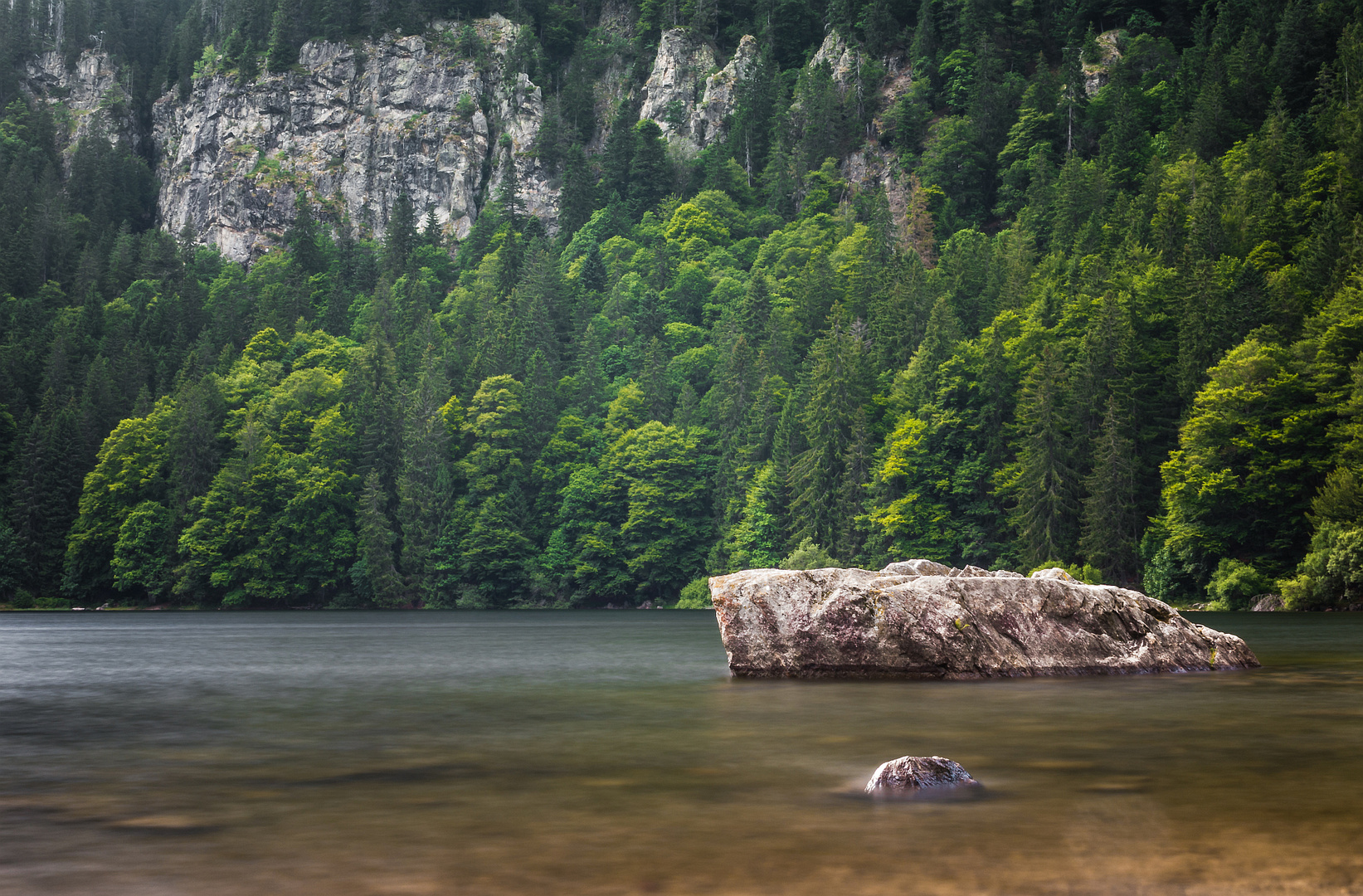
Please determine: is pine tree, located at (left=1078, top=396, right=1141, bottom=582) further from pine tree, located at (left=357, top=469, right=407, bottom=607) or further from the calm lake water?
pine tree, located at (left=357, top=469, right=407, bottom=607)

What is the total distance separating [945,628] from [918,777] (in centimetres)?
Answer: 1196

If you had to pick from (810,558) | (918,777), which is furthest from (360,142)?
(918,777)

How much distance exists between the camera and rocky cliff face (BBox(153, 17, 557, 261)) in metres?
184

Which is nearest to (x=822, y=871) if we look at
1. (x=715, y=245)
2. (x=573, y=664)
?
(x=573, y=664)

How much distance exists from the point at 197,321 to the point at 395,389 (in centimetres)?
3975

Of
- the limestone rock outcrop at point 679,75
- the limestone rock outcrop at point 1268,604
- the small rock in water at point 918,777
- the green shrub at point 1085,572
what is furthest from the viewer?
the limestone rock outcrop at point 679,75

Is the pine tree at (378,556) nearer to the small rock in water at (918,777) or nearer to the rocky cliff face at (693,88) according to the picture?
the rocky cliff face at (693,88)

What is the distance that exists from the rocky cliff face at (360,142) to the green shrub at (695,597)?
9299 centimetres

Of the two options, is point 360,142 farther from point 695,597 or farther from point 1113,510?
point 1113,510

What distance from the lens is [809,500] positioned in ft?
310

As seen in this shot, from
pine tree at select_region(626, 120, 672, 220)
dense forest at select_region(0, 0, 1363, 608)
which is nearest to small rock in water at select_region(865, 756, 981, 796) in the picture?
dense forest at select_region(0, 0, 1363, 608)

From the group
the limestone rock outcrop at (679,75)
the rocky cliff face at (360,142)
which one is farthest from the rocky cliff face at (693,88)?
the rocky cliff face at (360,142)

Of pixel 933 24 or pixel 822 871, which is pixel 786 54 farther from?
pixel 822 871

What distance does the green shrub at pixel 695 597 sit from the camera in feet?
329
